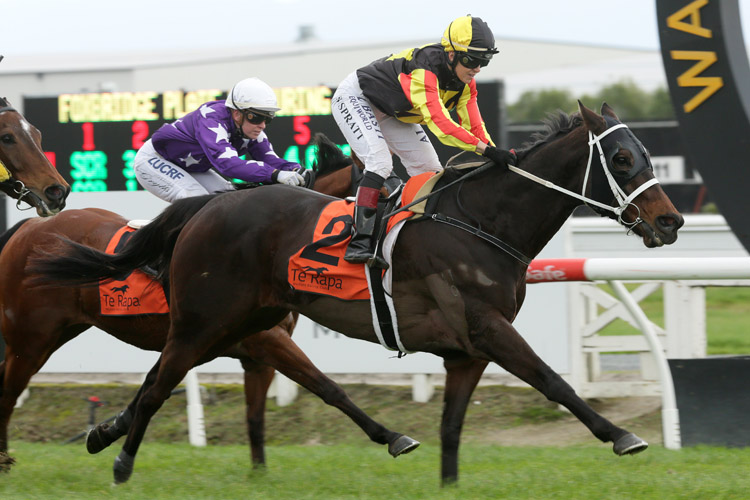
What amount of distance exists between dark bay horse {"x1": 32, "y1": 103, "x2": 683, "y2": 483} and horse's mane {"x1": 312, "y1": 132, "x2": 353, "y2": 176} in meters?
0.75

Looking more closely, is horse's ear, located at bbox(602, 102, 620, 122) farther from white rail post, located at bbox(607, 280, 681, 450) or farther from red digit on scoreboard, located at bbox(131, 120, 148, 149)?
red digit on scoreboard, located at bbox(131, 120, 148, 149)

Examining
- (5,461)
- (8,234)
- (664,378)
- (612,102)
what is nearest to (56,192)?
(8,234)

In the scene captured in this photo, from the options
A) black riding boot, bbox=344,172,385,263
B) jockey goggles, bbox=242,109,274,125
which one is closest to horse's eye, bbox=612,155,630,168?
black riding boot, bbox=344,172,385,263

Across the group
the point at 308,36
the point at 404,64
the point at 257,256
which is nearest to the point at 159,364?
the point at 257,256

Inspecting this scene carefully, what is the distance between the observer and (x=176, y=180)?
18.6 feet

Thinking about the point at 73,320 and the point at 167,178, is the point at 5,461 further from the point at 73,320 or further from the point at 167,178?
the point at 167,178

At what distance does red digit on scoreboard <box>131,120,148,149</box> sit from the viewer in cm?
800

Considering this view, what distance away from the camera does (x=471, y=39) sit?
450 cm

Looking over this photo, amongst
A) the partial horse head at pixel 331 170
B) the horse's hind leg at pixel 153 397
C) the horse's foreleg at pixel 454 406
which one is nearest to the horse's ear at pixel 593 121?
the horse's foreleg at pixel 454 406

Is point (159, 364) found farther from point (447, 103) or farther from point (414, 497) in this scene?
point (447, 103)

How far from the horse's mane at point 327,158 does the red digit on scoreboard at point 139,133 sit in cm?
280

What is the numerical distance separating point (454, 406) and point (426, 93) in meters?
1.42

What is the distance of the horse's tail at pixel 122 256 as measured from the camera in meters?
5.12

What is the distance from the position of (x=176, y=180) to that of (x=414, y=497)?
2.30 m
